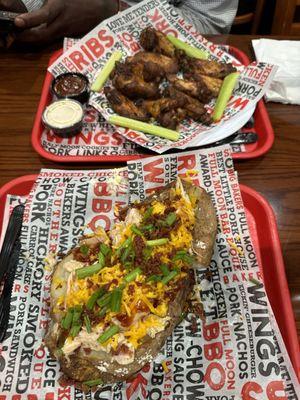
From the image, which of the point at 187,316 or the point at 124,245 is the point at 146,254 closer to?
the point at 124,245

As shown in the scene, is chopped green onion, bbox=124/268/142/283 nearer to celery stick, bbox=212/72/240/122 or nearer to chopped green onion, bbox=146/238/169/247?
chopped green onion, bbox=146/238/169/247

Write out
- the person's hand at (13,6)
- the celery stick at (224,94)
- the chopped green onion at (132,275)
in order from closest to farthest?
the chopped green onion at (132,275) → the celery stick at (224,94) → the person's hand at (13,6)

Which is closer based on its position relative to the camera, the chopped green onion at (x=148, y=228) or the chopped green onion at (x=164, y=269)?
the chopped green onion at (x=164, y=269)

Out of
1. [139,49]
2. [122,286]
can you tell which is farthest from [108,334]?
[139,49]

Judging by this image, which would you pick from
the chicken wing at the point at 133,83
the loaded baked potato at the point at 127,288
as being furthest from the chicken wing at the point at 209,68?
the loaded baked potato at the point at 127,288

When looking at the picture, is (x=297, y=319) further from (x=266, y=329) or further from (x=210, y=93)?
(x=210, y=93)

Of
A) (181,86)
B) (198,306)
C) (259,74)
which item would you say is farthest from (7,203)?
(259,74)

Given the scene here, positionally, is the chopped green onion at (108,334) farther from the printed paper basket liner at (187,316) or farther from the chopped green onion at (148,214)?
the chopped green onion at (148,214)
